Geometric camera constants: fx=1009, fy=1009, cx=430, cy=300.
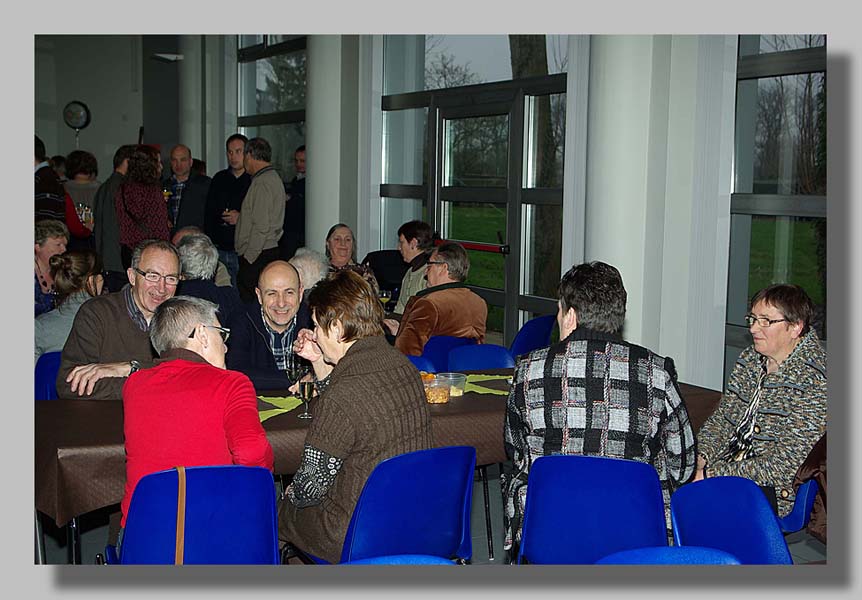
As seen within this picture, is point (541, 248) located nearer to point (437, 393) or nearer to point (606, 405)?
point (437, 393)

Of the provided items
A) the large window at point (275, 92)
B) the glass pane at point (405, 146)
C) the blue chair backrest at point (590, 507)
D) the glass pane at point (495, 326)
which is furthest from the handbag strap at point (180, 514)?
the large window at point (275, 92)

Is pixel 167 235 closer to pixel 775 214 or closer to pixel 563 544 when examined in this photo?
pixel 775 214

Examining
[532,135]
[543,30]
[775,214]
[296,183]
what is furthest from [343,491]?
[296,183]

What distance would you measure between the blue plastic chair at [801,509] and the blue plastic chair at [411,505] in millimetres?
1242

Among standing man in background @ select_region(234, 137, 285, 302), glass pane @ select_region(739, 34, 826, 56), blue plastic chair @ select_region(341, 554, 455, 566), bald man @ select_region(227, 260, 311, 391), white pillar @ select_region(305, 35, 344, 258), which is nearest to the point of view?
blue plastic chair @ select_region(341, 554, 455, 566)

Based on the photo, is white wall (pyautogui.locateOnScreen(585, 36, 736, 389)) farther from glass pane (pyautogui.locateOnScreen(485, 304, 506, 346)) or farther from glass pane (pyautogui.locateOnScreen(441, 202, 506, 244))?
glass pane (pyautogui.locateOnScreen(485, 304, 506, 346))

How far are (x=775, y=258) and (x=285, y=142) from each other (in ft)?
21.2

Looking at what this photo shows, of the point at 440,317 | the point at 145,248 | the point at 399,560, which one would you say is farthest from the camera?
the point at 440,317

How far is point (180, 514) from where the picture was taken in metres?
2.62

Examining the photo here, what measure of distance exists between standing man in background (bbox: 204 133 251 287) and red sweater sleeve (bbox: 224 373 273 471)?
5367 millimetres

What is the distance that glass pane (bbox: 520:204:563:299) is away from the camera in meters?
7.18

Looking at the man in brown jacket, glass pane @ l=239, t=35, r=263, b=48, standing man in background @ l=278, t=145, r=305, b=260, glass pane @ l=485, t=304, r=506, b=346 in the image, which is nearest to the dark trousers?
standing man in background @ l=278, t=145, r=305, b=260

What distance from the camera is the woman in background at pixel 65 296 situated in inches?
171

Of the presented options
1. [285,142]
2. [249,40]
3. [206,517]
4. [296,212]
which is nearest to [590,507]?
[206,517]
